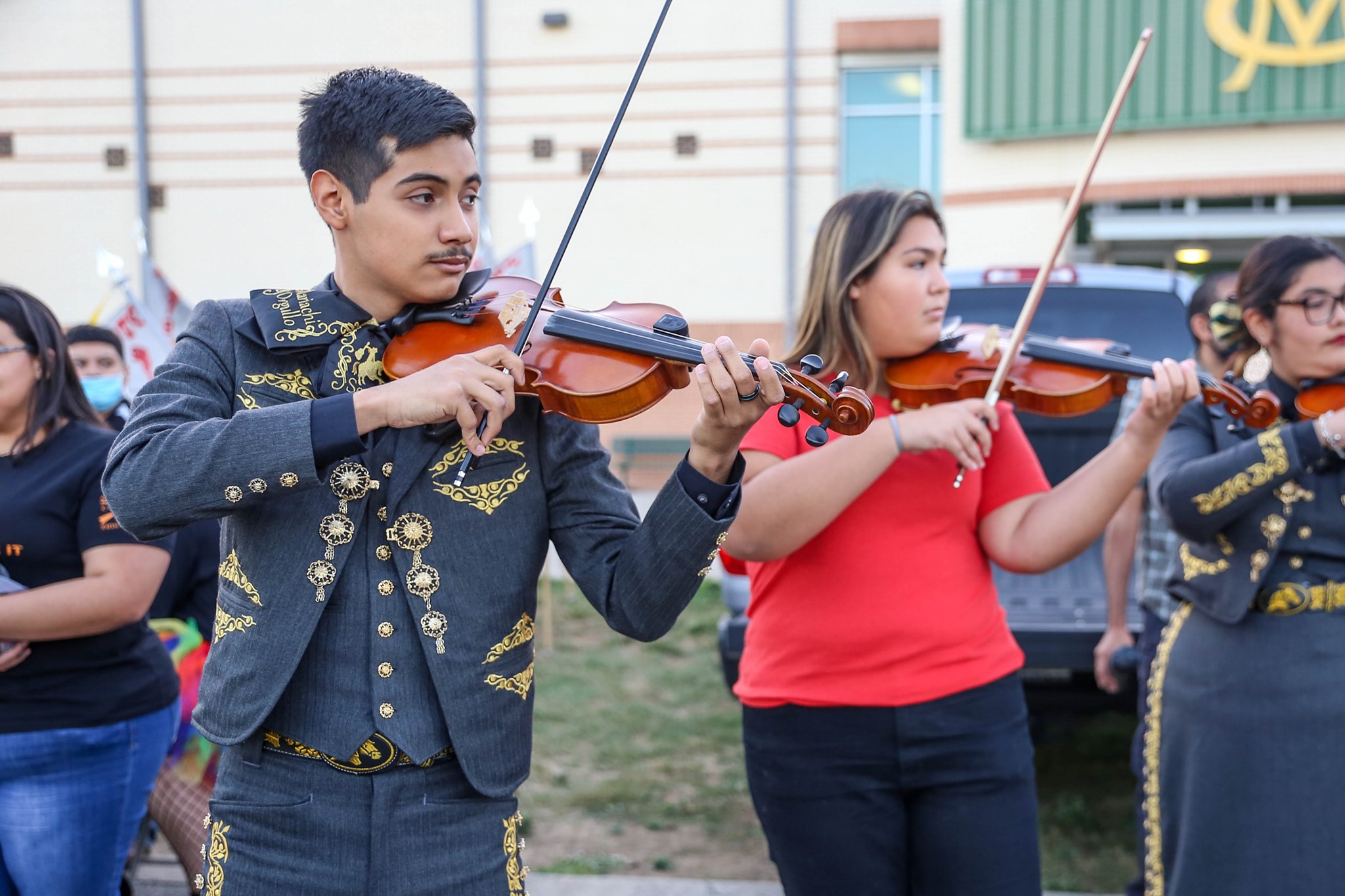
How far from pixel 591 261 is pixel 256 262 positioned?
142 inches

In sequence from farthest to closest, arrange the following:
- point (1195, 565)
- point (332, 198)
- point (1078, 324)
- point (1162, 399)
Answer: point (1078, 324) → point (1195, 565) → point (1162, 399) → point (332, 198)

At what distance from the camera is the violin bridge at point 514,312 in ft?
6.12

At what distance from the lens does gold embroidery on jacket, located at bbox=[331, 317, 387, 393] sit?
69.2 inches

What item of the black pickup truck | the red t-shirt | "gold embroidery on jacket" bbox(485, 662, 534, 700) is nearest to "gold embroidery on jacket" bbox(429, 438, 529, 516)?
"gold embroidery on jacket" bbox(485, 662, 534, 700)

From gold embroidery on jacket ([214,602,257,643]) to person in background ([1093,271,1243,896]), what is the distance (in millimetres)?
2762

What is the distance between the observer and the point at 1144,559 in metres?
3.80

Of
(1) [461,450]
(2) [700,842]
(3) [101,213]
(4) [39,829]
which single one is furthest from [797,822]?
(3) [101,213]

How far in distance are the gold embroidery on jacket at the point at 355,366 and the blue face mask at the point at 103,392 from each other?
2.57 meters

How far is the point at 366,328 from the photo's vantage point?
1.81 metres

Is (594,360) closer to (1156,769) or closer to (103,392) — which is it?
(1156,769)

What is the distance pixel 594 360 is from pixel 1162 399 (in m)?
1.20

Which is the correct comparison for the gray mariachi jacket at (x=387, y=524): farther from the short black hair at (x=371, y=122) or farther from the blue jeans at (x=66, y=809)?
the blue jeans at (x=66, y=809)

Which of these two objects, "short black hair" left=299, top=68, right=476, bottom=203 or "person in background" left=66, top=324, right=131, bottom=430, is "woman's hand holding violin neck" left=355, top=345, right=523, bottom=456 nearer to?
"short black hair" left=299, top=68, right=476, bottom=203

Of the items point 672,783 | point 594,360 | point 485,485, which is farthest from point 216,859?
point 672,783
